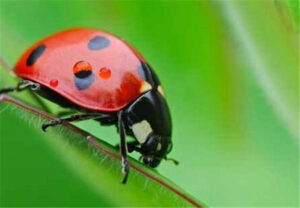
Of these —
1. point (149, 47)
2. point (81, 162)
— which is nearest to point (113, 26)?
point (149, 47)

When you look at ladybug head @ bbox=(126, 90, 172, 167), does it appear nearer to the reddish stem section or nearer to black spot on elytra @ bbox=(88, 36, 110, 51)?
black spot on elytra @ bbox=(88, 36, 110, 51)

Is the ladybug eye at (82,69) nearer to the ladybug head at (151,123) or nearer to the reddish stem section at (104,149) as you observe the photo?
the ladybug head at (151,123)

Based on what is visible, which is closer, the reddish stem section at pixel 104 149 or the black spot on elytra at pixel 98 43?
the reddish stem section at pixel 104 149

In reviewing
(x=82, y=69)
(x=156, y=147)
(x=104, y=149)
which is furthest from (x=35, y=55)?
(x=104, y=149)

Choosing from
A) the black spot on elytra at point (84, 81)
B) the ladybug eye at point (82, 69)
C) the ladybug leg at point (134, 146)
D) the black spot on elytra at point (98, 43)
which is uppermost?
the black spot on elytra at point (98, 43)

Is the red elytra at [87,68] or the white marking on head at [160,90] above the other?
the white marking on head at [160,90]

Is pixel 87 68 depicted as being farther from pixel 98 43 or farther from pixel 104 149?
pixel 104 149

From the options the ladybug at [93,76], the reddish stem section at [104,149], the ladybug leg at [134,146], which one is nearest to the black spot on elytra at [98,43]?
the ladybug at [93,76]
